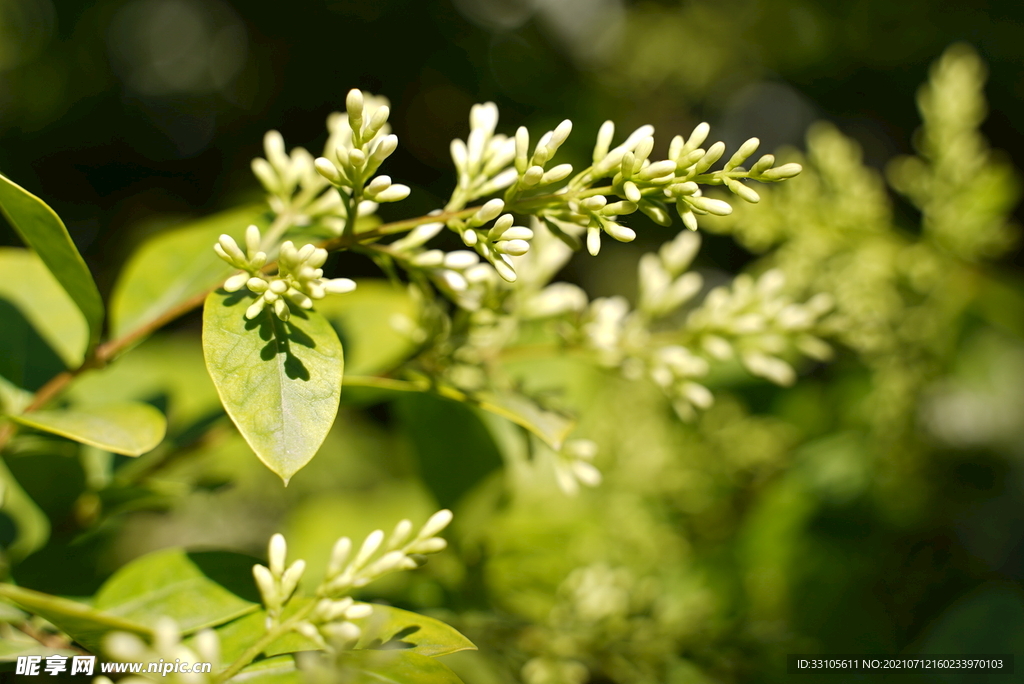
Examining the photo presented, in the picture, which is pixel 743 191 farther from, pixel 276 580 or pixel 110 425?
pixel 110 425

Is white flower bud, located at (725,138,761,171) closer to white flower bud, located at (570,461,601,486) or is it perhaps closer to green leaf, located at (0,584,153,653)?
Result: white flower bud, located at (570,461,601,486)

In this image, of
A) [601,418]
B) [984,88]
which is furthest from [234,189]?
[984,88]

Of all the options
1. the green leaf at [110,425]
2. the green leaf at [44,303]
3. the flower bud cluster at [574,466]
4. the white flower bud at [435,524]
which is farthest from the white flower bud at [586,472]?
the green leaf at [44,303]

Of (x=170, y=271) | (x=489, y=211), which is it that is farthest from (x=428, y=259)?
(x=170, y=271)

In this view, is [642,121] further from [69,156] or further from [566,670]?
[566,670]

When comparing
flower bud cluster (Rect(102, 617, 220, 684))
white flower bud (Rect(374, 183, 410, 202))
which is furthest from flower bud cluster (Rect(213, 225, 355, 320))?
flower bud cluster (Rect(102, 617, 220, 684))

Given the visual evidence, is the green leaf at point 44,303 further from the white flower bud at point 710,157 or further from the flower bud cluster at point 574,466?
the white flower bud at point 710,157
